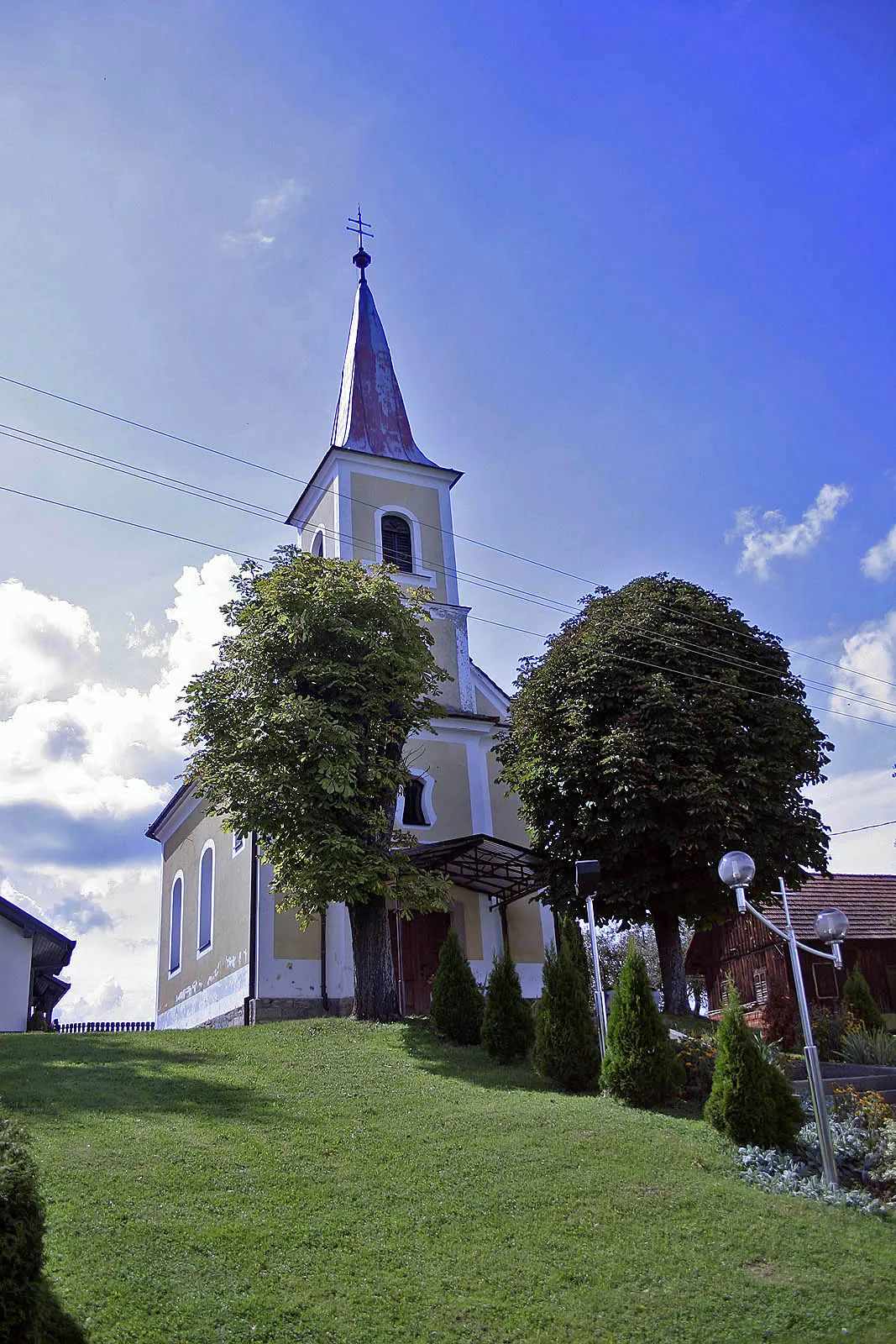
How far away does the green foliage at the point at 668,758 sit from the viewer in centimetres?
2086

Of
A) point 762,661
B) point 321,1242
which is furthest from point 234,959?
point 321,1242

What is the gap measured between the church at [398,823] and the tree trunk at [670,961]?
8.65 feet

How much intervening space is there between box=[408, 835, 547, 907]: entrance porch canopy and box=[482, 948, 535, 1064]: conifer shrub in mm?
5286

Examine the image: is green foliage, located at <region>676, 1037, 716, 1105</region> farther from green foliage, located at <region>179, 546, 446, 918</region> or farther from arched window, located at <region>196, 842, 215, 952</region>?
arched window, located at <region>196, 842, 215, 952</region>

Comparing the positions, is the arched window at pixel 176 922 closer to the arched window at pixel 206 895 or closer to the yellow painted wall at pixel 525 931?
the arched window at pixel 206 895

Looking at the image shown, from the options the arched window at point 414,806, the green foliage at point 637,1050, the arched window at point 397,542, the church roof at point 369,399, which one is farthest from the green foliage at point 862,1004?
the church roof at point 369,399

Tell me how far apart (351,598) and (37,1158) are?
41.8 ft

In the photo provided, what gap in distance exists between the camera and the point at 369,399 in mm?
31594

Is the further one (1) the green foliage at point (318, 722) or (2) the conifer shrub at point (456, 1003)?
(1) the green foliage at point (318, 722)

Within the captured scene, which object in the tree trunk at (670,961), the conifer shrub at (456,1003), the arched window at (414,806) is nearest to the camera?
the conifer shrub at (456,1003)

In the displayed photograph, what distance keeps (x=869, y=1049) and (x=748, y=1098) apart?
617 cm

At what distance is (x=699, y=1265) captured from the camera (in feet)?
29.8

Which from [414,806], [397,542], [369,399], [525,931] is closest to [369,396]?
[369,399]

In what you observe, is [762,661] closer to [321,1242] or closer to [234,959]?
[234,959]
